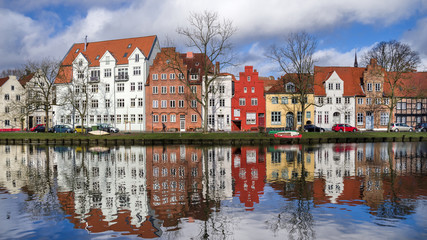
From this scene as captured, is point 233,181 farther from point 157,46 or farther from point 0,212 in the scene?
point 157,46

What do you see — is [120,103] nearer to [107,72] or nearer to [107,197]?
[107,72]

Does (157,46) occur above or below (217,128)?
above

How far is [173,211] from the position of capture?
43.9ft

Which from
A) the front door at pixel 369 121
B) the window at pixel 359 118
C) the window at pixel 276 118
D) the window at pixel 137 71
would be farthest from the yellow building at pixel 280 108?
the window at pixel 137 71

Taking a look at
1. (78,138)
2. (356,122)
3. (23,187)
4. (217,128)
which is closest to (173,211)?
(23,187)

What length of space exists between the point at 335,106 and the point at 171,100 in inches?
1316

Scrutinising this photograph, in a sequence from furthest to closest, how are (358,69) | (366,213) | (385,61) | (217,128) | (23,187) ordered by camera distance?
1. (358,69)
2. (217,128)
3. (385,61)
4. (23,187)
5. (366,213)

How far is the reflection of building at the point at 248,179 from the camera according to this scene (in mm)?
15750

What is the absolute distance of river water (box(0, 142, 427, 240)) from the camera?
1135 cm

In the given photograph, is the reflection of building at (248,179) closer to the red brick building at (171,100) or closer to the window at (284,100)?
the red brick building at (171,100)

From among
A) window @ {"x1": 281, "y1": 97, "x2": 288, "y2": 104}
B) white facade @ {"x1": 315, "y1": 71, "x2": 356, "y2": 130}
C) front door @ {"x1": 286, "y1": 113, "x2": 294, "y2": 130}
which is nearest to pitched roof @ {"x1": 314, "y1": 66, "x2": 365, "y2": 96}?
white facade @ {"x1": 315, "y1": 71, "x2": 356, "y2": 130}

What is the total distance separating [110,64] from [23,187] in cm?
5770

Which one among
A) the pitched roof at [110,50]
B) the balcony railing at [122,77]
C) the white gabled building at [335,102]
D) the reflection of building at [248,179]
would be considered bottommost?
the reflection of building at [248,179]

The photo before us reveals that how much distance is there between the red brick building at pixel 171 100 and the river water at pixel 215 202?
1723 inches
